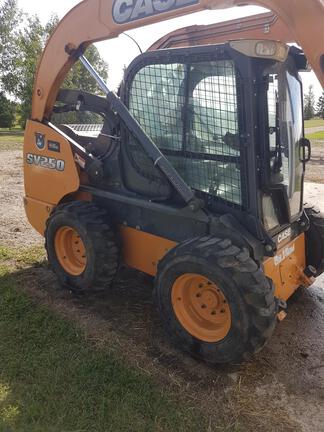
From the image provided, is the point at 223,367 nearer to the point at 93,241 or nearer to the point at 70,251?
the point at 93,241

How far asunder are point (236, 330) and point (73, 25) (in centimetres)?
303

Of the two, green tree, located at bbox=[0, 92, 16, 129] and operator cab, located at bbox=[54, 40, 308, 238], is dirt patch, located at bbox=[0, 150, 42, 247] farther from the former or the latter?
green tree, located at bbox=[0, 92, 16, 129]

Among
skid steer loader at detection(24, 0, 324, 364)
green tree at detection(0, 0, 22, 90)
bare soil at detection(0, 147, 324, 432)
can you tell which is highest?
green tree at detection(0, 0, 22, 90)

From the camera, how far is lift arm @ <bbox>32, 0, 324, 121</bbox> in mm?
2344

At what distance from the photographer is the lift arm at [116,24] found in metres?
2.34

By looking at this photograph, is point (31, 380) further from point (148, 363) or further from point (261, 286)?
point (261, 286)

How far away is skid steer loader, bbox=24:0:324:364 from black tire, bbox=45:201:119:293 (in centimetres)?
1

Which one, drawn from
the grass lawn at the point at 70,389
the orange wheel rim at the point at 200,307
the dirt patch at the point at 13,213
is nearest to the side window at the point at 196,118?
the orange wheel rim at the point at 200,307

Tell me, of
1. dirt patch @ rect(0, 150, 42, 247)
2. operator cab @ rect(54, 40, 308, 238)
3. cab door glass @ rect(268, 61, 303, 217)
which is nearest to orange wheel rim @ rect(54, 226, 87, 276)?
operator cab @ rect(54, 40, 308, 238)

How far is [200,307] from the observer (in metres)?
3.11

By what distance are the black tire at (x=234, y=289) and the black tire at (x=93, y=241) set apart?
845mm

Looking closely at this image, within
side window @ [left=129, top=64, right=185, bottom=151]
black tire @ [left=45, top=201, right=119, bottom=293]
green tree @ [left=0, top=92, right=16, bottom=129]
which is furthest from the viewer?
green tree @ [left=0, top=92, right=16, bottom=129]

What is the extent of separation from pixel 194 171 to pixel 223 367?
152 cm

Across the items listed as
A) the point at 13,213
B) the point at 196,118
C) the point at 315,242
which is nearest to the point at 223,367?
the point at 315,242
